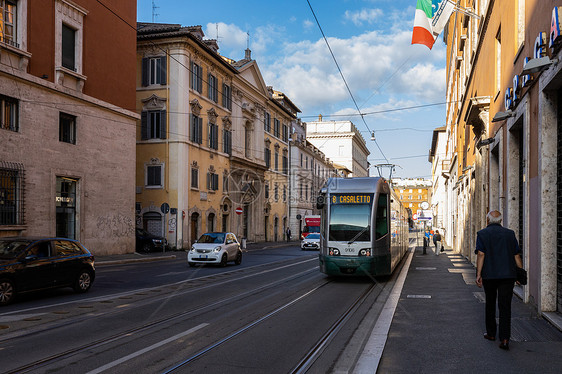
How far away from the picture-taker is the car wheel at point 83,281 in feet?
43.2

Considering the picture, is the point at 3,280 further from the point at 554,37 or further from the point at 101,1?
the point at 101,1

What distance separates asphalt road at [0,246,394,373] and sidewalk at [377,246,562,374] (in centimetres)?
78

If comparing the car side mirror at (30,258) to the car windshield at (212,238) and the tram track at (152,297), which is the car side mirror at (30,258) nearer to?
the tram track at (152,297)

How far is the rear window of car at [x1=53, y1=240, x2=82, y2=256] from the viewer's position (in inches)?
503

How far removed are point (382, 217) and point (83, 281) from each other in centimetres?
821

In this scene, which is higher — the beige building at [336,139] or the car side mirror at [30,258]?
the beige building at [336,139]

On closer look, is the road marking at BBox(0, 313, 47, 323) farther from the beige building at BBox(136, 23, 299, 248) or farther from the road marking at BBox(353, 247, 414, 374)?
the beige building at BBox(136, 23, 299, 248)

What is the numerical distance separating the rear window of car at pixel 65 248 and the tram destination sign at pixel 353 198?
715 centimetres

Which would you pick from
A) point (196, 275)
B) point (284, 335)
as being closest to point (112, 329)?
point (284, 335)

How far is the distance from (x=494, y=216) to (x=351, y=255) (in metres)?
8.11

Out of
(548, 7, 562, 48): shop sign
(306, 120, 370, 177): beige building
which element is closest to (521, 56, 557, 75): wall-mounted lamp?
(548, 7, 562, 48): shop sign

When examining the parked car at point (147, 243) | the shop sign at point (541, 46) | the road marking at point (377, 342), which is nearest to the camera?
the road marking at point (377, 342)

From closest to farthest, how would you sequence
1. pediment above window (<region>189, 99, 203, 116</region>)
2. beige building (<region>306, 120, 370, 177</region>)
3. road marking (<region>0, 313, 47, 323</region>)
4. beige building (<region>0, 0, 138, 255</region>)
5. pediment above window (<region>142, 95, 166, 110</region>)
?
1. road marking (<region>0, 313, 47, 323</region>)
2. beige building (<region>0, 0, 138, 255</region>)
3. pediment above window (<region>142, 95, 166, 110</region>)
4. pediment above window (<region>189, 99, 203, 116</region>)
5. beige building (<region>306, 120, 370, 177</region>)

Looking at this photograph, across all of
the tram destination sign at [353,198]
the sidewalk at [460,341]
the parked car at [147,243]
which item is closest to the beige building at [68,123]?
the parked car at [147,243]
